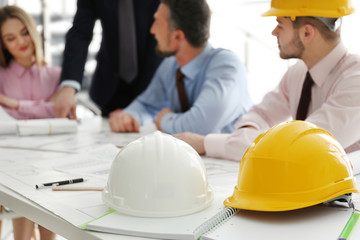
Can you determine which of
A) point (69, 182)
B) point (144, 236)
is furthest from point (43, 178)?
point (144, 236)

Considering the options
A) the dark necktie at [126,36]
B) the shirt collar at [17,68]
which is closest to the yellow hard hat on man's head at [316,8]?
the dark necktie at [126,36]

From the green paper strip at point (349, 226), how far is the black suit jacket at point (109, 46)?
1762 millimetres

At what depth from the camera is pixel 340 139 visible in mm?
1263

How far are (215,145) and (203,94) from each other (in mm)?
A: 473

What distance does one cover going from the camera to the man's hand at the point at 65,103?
218 centimetres

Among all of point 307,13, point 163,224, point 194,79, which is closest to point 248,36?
point 194,79

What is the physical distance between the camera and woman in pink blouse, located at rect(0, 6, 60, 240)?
2373 mm

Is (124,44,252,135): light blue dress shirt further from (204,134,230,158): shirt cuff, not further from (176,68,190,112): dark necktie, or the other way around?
(204,134,230,158): shirt cuff

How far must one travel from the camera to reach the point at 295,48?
4.76ft

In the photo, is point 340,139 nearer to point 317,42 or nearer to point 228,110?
point 317,42

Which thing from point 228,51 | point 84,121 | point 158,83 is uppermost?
point 228,51

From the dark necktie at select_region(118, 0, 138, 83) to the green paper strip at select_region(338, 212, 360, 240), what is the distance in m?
1.71

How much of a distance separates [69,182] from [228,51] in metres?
1.17

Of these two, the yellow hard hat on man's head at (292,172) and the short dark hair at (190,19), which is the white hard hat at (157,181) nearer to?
the yellow hard hat on man's head at (292,172)
